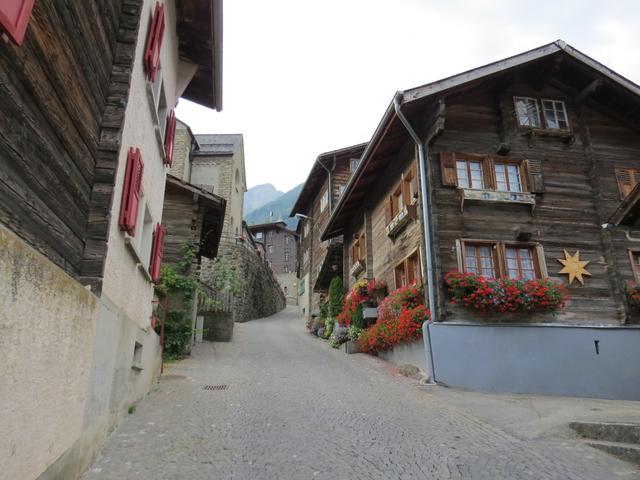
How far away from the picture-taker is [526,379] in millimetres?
9938

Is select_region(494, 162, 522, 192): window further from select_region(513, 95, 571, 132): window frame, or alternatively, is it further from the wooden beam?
the wooden beam

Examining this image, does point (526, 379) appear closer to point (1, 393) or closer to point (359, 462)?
point (359, 462)

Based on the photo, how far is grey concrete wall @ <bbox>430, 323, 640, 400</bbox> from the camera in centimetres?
981

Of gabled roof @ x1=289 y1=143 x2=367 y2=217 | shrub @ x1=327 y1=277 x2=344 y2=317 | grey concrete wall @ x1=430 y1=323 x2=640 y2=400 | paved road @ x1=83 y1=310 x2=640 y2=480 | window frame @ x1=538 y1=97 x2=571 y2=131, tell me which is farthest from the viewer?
gabled roof @ x1=289 y1=143 x2=367 y2=217

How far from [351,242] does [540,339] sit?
362 inches

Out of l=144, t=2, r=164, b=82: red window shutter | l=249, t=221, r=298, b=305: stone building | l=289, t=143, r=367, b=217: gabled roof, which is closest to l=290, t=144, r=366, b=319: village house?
l=289, t=143, r=367, b=217: gabled roof

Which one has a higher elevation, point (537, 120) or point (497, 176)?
point (537, 120)

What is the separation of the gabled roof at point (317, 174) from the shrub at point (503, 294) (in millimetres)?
14409

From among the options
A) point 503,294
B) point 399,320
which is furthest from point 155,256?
point 503,294

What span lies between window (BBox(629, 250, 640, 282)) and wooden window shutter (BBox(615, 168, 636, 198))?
1.50 meters

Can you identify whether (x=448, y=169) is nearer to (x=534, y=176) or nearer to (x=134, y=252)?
(x=534, y=176)

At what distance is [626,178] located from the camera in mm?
12438

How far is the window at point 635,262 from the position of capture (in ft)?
37.6

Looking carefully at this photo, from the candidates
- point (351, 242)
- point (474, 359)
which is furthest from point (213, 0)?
point (351, 242)
